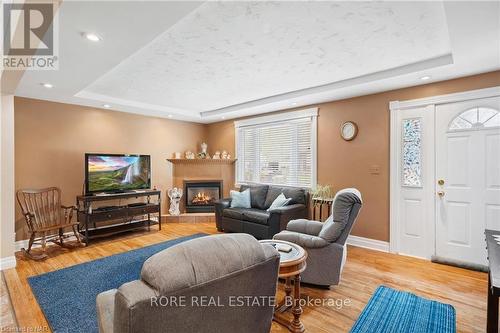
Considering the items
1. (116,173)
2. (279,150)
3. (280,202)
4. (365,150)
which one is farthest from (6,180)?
(365,150)

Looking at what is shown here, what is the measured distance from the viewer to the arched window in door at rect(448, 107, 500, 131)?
3121mm

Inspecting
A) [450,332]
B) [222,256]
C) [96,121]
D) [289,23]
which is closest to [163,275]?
[222,256]

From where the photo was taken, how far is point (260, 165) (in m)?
5.77

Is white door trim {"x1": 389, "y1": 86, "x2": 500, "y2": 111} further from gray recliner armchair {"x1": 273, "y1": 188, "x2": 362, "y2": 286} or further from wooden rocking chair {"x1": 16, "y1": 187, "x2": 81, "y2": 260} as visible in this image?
wooden rocking chair {"x1": 16, "y1": 187, "x2": 81, "y2": 260}

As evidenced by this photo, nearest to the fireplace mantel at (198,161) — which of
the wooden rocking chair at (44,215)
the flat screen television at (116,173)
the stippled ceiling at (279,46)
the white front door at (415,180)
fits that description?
the flat screen television at (116,173)

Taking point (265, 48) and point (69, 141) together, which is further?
point (69, 141)

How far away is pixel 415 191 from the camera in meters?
3.67

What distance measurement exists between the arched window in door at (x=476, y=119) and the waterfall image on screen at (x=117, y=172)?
204 inches

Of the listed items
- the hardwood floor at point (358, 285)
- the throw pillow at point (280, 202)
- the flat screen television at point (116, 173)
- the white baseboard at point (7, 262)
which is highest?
the flat screen television at point (116, 173)

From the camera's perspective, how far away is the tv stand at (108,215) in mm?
4227

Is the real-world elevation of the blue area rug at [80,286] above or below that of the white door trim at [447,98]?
below

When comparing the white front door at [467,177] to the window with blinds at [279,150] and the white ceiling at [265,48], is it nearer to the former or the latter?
the white ceiling at [265,48]

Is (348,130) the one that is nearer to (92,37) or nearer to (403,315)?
(403,315)

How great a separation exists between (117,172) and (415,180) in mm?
4982
